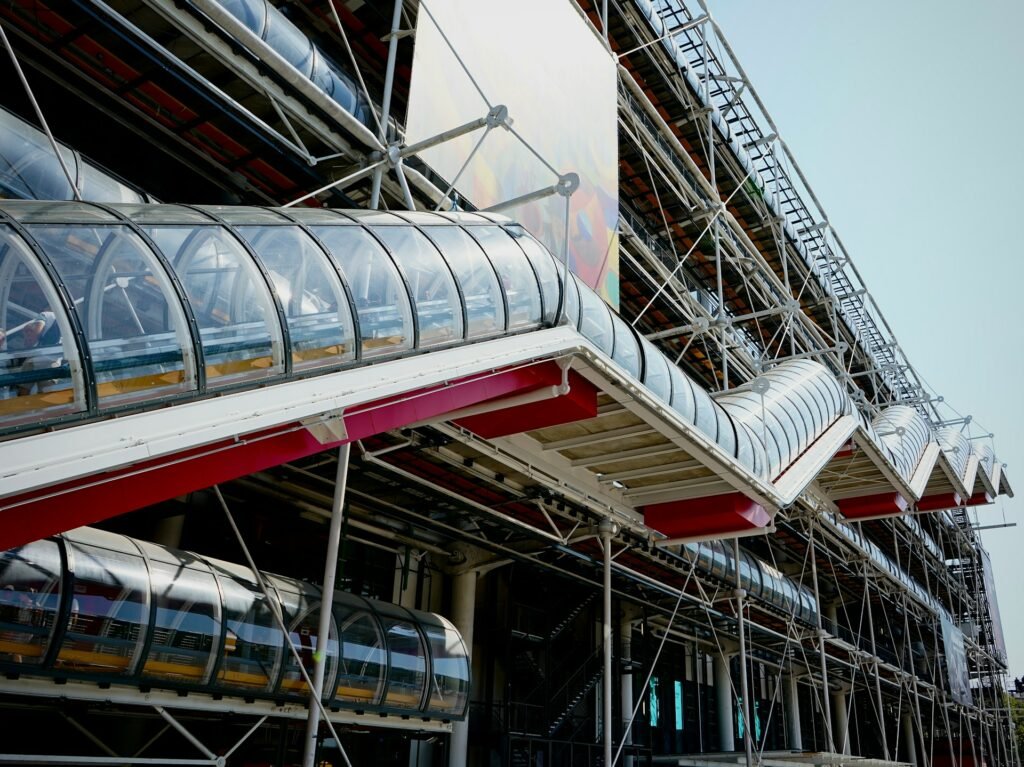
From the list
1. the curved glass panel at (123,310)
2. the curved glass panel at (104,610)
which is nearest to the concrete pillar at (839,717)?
the curved glass panel at (104,610)

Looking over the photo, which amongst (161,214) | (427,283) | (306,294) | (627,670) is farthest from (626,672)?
(161,214)

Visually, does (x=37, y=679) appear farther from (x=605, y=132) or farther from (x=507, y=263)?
(x=605, y=132)

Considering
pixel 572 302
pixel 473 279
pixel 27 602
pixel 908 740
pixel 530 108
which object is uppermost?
pixel 530 108

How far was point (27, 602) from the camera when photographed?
252 inches

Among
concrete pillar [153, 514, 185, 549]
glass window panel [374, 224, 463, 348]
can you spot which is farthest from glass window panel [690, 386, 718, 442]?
concrete pillar [153, 514, 185, 549]

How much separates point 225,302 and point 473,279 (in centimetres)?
293

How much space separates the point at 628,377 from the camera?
8875 mm

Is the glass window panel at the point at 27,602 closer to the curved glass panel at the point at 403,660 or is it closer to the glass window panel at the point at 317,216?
the glass window panel at the point at 317,216

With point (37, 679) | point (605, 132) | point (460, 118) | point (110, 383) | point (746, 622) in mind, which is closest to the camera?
point (110, 383)

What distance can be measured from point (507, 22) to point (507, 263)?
6326mm

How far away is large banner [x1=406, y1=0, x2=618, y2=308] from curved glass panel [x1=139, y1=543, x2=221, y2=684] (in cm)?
519

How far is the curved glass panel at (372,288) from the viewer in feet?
19.6

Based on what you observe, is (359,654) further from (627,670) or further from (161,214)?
(627,670)

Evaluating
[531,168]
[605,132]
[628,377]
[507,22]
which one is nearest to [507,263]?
[628,377]
